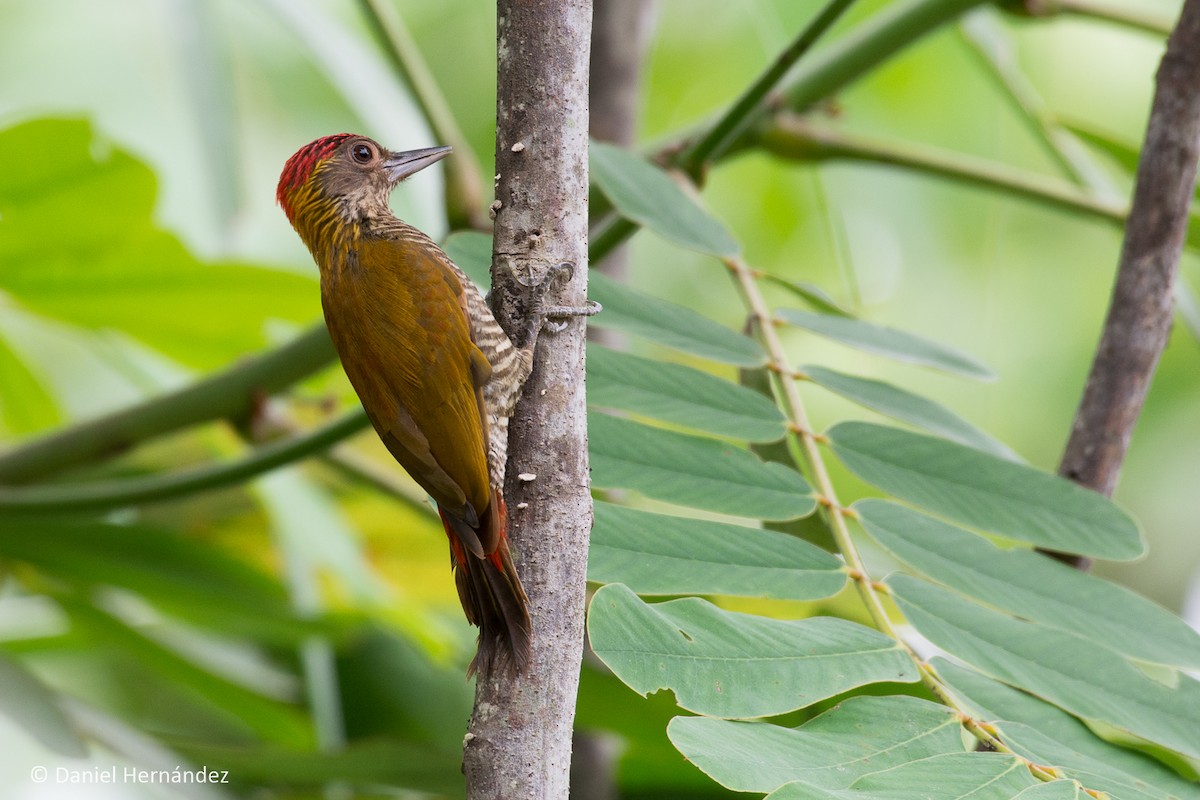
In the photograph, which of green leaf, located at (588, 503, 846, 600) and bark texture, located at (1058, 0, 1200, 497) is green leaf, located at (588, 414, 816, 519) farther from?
bark texture, located at (1058, 0, 1200, 497)

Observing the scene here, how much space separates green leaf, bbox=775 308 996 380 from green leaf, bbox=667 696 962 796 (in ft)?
1.83

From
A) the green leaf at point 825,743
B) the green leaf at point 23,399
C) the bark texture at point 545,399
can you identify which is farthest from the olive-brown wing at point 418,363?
the green leaf at point 23,399

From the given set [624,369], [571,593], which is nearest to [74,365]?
[624,369]

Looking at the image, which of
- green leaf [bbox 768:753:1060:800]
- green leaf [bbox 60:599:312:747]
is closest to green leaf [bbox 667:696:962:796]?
green leaf [bbox 768:753:1060:800]

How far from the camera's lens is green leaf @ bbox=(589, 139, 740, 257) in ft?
4.98

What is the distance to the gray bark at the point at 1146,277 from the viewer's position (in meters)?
1.50

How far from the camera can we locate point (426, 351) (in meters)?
1.60

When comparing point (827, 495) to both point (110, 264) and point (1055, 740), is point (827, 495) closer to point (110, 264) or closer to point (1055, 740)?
point (1055, 740)

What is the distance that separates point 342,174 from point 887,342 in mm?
946

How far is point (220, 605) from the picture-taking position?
232 cm

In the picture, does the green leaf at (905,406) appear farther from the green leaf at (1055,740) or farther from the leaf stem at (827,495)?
the green leaf at (1055,740)

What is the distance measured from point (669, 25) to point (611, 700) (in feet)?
12.5

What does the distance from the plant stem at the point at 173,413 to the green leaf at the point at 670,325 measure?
2.00ft

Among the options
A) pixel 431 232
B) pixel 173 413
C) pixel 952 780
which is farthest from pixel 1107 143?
pixel 173 413
